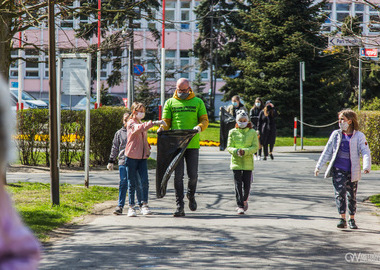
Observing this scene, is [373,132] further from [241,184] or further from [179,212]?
[179,212]

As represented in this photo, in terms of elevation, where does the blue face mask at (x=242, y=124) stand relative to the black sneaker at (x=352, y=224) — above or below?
above

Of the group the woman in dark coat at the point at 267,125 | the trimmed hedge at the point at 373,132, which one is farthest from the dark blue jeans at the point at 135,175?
the trimmed hedge at the point at 373,132

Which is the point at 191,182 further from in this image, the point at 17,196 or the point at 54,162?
the point at 17,196

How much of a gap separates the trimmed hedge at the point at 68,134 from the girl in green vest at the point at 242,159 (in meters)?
6.90

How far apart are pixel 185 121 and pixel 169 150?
484mm

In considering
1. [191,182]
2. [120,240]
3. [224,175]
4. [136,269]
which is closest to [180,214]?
[191,182]

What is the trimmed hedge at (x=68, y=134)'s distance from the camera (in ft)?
50.1

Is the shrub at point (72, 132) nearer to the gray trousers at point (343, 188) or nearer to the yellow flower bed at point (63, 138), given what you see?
the yellow flower bed at point (63, 138)

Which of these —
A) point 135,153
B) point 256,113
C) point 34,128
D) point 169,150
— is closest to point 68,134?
point 34,128

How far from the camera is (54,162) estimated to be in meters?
9.38

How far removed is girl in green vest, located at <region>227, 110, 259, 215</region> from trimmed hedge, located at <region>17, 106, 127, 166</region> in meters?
6.90

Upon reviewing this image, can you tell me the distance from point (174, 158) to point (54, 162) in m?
1.95

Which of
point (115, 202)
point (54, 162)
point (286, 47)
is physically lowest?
point (115, 202)

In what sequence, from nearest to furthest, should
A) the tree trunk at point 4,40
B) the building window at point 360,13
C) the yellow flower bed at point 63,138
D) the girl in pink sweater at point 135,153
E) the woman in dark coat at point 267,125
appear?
the girl in pink sweater at point 135,153 < the tree trunk at point 4,40 < the building window at point 360,13 < the yellow flower bed at point 63,138 < the woman in dark coat at point 267,125
